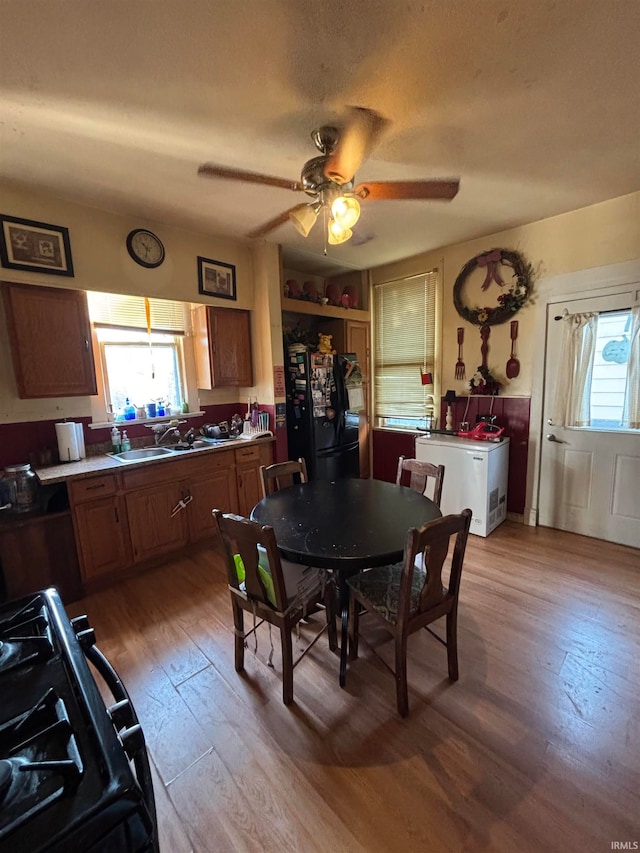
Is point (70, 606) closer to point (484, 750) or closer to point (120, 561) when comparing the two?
point (120, 561)

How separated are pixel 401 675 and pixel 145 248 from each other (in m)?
3.29

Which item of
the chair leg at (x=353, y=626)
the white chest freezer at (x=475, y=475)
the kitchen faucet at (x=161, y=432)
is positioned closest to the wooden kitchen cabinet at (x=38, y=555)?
the kitchen faucet at (x=161, y=432)

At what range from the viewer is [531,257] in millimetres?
3135

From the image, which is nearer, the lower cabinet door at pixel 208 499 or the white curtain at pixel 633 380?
the white curtain at pixel 633 380

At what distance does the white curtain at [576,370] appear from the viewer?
2.92 meters

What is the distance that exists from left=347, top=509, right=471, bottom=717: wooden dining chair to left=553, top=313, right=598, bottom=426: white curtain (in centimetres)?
211

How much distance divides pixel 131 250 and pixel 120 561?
2.33m

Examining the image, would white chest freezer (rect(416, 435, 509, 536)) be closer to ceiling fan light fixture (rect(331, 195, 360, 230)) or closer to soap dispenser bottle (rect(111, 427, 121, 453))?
ceiling fan light fixture (rect(331, 195, 360, 230))

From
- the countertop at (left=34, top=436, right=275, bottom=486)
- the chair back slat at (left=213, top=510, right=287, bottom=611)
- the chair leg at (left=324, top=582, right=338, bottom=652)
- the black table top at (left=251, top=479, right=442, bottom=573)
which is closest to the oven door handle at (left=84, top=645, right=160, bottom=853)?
the chair back slat at (left=213, top=510, right=287, bottom=611)

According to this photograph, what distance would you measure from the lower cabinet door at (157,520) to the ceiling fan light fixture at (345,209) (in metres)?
2.21

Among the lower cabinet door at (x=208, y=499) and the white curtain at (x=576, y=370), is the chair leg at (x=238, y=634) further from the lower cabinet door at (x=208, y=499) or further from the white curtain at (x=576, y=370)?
the white curtain at (x=576, y=370)

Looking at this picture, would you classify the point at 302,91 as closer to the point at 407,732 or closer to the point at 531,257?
the point at 531,257

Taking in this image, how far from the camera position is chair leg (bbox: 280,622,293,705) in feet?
5.27

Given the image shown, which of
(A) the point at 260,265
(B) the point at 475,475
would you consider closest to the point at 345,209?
(A) the point at 260,265
